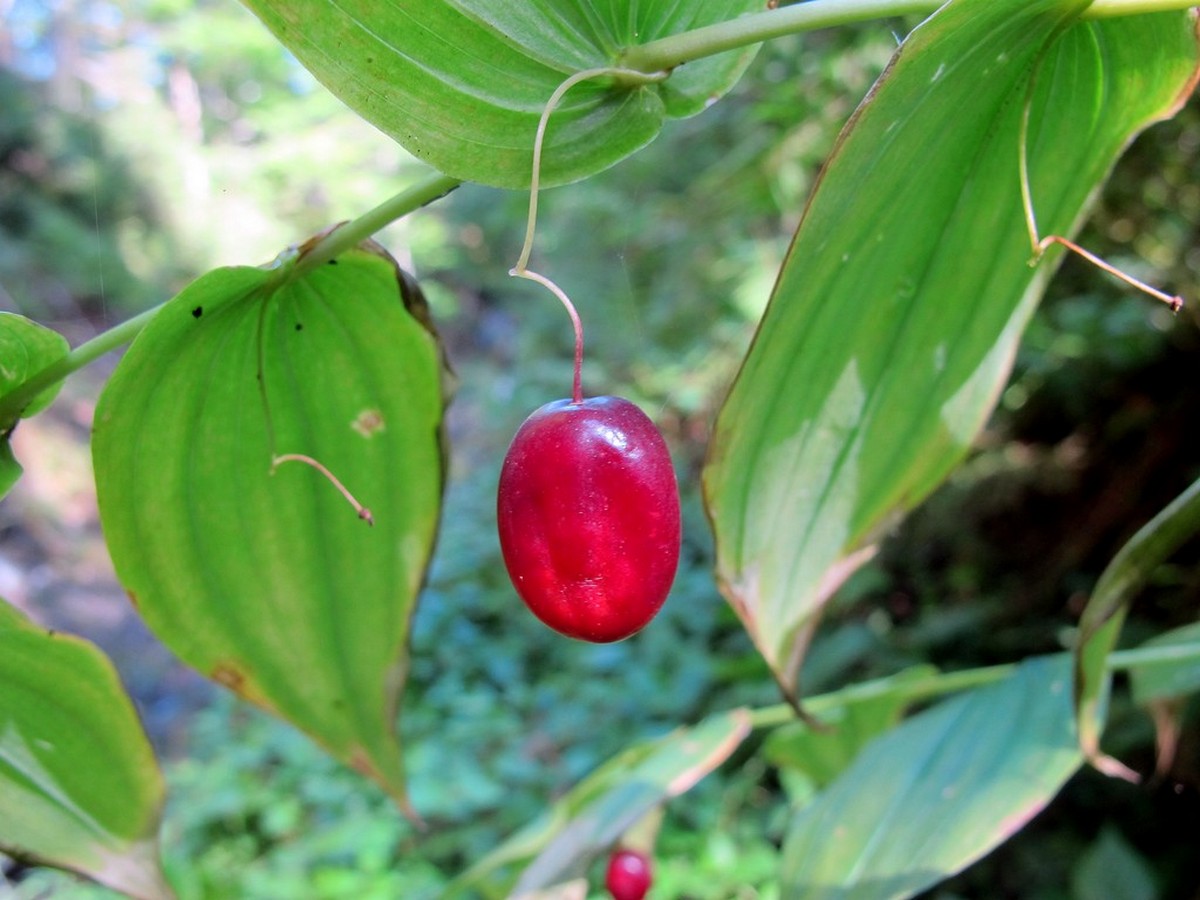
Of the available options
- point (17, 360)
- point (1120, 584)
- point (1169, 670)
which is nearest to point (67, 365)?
point (17, 360)

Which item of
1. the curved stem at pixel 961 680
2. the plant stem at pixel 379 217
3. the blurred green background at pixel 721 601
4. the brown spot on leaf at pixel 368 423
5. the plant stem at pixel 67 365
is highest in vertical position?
the plant stem at pixel 379 217

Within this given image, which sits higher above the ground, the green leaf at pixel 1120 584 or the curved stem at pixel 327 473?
the curved stem at pixel 327 473

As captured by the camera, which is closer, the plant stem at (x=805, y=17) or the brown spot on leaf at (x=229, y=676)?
the plant stem at (x=805, y=17)

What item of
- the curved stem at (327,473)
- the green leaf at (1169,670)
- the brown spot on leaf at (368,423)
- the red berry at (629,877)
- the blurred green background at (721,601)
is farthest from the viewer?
the blurred green background at (721,601)

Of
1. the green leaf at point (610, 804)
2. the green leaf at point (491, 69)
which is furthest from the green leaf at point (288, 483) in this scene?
the green leaf at point (610, 804)

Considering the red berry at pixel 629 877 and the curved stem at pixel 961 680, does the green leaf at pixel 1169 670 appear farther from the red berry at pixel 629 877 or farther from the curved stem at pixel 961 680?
the red berry at pixel 629 877

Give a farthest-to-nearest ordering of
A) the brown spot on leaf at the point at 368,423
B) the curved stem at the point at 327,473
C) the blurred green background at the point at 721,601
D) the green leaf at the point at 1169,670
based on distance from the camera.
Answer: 1. the blurred green background at the point at 721,601
2. the green leaf at the point at 1169,670
3. the brown spot on leaf at the point at 368,423
4. the curved stem at the point at 327,473
